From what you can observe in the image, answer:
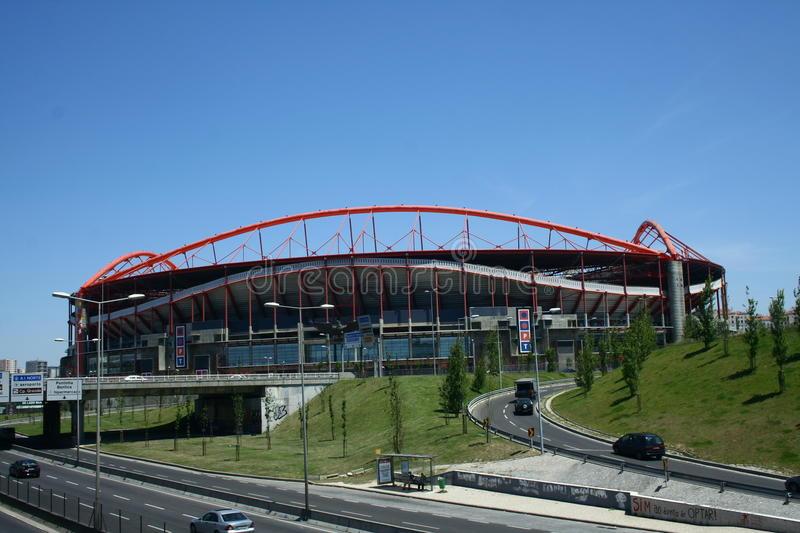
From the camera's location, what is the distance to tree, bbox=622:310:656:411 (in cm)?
7419

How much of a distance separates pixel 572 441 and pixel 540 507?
66.0 feet

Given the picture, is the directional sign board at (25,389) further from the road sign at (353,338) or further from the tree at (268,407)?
the road sign at (353,338)

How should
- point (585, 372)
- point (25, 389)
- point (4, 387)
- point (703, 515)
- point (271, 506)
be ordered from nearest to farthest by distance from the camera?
point (703, 515)
point (271, 506)
point (585, 372)
point (25, 389)
point (4, 387)

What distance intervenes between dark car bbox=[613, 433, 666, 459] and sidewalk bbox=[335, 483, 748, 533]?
10316 mm

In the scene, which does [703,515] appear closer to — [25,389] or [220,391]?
[25,389]

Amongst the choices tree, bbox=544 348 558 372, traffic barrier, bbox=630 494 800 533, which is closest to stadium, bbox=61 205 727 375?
tree, bbox=544 348 558 372

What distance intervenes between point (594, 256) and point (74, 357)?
116967 mm

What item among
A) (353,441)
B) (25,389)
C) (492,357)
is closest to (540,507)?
A: (353,441)

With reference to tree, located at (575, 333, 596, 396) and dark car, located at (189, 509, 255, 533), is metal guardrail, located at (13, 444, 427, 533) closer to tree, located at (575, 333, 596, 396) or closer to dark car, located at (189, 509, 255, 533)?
dark car, located at (189, 509, 255, 533)

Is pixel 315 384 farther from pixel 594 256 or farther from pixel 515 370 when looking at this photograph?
pixel 594 256

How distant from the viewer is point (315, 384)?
11188cm

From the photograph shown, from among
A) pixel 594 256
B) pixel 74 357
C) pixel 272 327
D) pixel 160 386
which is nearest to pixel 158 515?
pixel 160 386

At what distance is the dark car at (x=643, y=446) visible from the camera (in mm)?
54719

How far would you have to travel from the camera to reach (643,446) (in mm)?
54875
